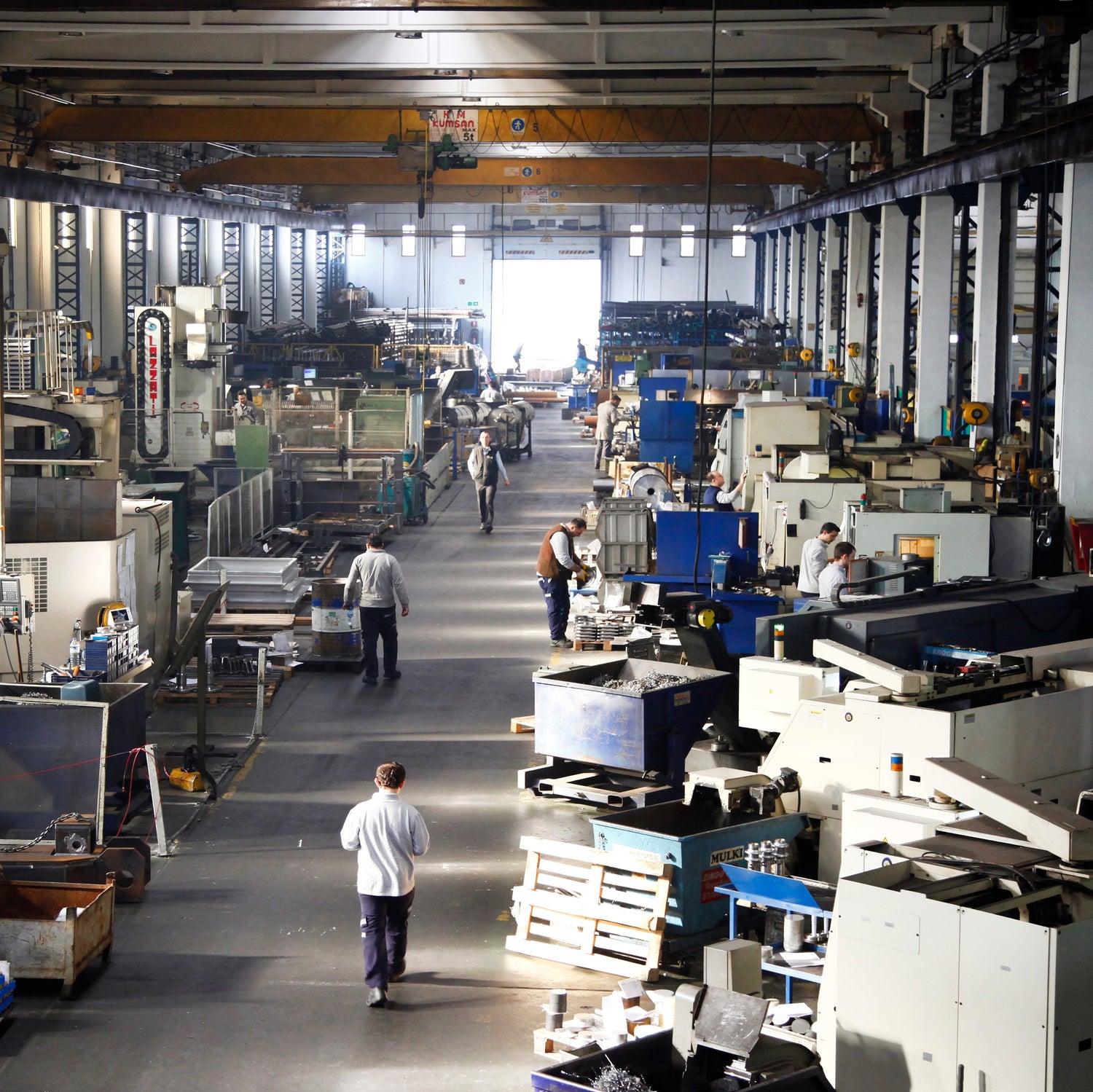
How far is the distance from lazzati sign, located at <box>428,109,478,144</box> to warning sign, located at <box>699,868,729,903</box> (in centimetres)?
1649

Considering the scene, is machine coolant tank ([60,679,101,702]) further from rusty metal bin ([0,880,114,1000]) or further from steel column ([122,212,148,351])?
steel column ([122,212,148,351])

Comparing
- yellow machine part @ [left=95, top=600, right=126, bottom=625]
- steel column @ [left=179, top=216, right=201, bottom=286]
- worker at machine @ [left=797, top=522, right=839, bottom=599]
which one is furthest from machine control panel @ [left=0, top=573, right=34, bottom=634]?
steel column @ [left=179, top=216, right=201, bottom=286]

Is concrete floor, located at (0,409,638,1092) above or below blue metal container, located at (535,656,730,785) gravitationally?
below

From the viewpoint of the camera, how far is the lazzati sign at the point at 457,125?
71.7 ft

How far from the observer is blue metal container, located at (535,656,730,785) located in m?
9.45

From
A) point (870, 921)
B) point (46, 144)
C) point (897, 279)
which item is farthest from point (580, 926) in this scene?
point (46, 144)

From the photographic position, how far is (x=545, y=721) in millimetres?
10000

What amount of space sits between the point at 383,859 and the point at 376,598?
6012mm

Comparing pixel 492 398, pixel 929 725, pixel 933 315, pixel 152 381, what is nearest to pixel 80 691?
pixel 929 725

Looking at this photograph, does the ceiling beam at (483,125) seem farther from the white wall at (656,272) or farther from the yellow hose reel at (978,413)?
the white wall at (656,272)

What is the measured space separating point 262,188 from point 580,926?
38.6 metres

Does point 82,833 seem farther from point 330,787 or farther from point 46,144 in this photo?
point 46,144

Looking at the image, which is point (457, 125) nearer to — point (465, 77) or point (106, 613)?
point (465, 77)

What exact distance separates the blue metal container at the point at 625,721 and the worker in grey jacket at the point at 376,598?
110 inches
